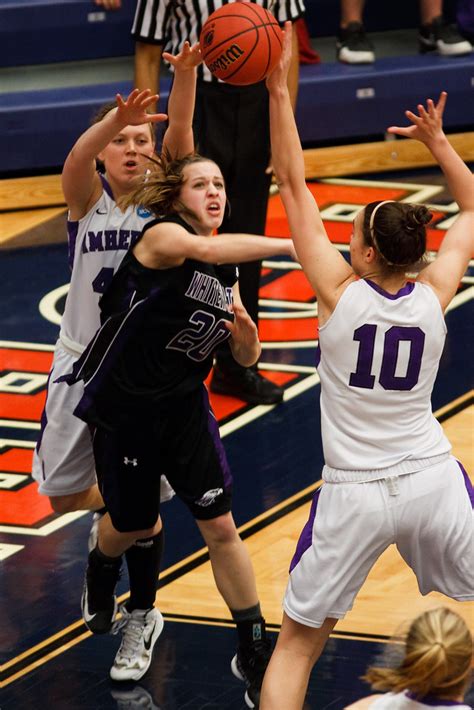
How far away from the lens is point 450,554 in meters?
4.30

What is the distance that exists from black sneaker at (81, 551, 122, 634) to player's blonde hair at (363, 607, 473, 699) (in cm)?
204

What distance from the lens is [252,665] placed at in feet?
16.4

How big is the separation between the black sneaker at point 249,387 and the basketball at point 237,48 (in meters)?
2.31

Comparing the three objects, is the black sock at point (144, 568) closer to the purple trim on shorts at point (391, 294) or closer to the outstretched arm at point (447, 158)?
the purple trim on shorts at point (391, 294)

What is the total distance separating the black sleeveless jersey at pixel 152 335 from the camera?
185 inches

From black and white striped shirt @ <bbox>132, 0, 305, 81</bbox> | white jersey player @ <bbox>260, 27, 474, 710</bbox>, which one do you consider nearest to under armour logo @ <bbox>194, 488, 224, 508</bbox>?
white jersey player @ <bbox>260, 27, 474, 710</bbox>

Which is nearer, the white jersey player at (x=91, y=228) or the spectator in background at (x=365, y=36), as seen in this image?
the white jersey player at (x=91, y=228)

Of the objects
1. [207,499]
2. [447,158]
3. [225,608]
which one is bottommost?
[225,608]

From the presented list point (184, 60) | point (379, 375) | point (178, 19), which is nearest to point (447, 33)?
point (178, 19)

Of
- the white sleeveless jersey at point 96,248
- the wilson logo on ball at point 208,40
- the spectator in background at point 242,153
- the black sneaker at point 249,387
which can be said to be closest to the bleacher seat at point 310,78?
the spectator in background at point 242,153

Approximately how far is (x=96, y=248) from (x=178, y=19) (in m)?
2.99

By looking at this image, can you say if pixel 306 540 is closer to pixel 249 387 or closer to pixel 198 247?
pixel 198 247

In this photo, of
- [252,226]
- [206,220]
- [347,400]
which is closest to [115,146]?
[206,220]

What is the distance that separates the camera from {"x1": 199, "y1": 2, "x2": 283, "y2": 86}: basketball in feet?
18.1
